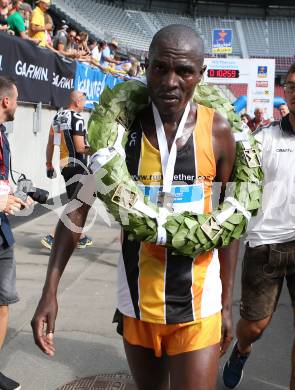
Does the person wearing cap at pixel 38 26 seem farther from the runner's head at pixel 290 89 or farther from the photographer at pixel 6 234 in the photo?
the runner's head at pixel 290 89

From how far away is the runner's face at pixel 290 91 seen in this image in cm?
325

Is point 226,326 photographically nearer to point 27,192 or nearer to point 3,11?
point 27,192

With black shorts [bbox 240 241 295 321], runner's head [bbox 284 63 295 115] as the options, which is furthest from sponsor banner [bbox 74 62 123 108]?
black shorts [bbox 240 241 295 321]

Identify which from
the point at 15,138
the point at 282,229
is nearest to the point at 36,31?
the point at 15,138

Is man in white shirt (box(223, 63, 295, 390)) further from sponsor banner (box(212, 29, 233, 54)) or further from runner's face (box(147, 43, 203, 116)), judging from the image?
sponsor banner (box(212, 29, 233, 54))

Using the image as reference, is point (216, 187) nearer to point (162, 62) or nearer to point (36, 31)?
point (162, 62)

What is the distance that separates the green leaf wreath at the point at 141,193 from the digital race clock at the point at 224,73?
13861mm

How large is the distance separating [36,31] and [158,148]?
31.9 ft

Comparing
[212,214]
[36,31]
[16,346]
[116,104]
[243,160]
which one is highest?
[36,31]

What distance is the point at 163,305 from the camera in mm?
2203

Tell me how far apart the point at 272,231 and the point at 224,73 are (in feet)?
44.1

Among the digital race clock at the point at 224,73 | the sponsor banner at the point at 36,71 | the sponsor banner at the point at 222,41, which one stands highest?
the sponsor banner at the point at 222,41

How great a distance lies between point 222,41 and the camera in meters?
18.0

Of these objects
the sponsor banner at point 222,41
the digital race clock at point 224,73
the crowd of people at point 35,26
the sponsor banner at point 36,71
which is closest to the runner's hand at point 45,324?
the sponsor banner at point 36,71
